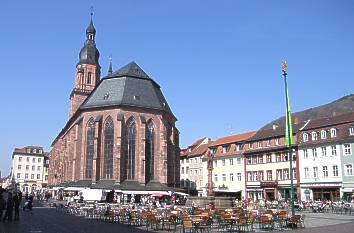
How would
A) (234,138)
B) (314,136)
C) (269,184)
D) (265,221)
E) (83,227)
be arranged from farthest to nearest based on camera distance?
(234,138)
(269,184)
(314,136)
(83,227)
(265,221)

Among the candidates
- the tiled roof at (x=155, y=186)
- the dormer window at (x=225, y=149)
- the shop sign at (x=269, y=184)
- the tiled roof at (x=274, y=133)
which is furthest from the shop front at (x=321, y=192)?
the tiled roof at (x=155, y=186)

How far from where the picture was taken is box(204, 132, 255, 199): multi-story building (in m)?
60.8

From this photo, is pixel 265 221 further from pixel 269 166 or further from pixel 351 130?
pixel 269 166

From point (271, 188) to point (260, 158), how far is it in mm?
4905

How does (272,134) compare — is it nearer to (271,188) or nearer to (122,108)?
(271,188)

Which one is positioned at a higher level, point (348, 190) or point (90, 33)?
point (90, 33)

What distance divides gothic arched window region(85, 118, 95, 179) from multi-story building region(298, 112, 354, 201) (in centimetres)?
2797

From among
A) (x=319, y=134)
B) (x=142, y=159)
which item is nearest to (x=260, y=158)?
(x=319, y=134)

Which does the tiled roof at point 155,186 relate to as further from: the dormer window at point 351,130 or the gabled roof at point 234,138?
the dormer window at point 351,130

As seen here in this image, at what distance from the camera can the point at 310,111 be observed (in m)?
63.0

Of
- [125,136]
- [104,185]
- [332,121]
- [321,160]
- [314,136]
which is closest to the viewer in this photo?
[321,160]

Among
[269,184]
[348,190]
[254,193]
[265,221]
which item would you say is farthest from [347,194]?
[265,221]

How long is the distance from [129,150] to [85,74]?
34462mm

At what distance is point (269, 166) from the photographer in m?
55.2
